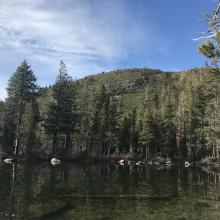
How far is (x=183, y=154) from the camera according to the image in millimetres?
82375

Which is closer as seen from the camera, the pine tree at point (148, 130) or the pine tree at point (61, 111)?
the pine tree at point (61, 111)

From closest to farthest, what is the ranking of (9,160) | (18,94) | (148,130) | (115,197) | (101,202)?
(101,202) → (115,197) → (9,160) → (18,94) → (148,130)

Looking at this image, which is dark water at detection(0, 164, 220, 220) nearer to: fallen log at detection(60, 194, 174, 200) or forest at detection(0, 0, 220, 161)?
fallen log at detection(60, 194, 174, 200)

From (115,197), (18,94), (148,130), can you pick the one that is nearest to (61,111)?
(18,94)

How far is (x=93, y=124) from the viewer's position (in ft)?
250

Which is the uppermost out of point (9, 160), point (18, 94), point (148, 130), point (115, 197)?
point (18, 94)

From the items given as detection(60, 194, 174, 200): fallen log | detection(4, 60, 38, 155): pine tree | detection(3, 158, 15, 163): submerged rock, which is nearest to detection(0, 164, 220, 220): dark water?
detection(60, 194, 174, 200): fallen log

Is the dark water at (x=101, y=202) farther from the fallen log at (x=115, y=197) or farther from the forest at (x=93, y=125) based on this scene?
the forest at (x=93, y=125)

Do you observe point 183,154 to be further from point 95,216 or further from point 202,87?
point 95,216

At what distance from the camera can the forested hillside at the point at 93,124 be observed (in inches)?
2231

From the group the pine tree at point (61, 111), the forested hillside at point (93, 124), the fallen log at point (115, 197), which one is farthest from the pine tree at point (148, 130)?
the fallen log at point (115, 197)

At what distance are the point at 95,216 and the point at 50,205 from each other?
305 cm

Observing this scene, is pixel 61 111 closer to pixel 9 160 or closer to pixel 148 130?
pixel 9 160

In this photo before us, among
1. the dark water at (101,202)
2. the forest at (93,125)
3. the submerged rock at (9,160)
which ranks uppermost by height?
the forest at (93,125)
